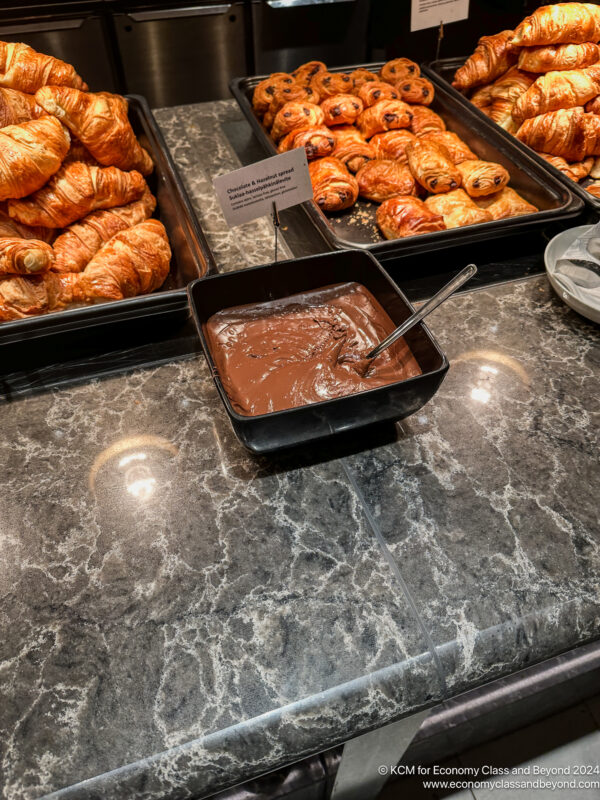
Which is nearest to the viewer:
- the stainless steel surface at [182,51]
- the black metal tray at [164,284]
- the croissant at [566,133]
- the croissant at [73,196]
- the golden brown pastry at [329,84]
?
the black metal tray at [164,284]

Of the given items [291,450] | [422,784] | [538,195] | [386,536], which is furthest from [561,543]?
[538,195]

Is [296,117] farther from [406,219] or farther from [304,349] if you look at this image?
[304,349]

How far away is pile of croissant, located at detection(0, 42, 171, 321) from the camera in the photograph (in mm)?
1061

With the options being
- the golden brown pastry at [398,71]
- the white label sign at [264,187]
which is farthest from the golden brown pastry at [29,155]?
the golden brown pastry at [398,71]

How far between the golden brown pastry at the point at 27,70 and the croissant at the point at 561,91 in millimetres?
1208

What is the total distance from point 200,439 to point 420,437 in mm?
380

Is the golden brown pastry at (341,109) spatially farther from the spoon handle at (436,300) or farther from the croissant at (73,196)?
the spoon handle at (436,300)

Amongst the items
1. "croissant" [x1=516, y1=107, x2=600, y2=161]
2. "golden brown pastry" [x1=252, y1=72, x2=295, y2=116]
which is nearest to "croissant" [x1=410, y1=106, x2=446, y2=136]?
"croissant" [x1=516, y1=107, x2=600, y2=161]

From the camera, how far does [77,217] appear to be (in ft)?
3.98

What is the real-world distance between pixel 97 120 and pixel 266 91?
2.09ft

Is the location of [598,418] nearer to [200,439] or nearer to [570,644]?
[570,644]

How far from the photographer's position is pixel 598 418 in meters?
1.03

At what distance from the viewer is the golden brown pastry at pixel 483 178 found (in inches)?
56.2

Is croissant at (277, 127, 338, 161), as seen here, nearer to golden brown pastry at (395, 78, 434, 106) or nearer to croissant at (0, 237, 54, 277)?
golden brown pastry at (395, 78, 434, 106)
